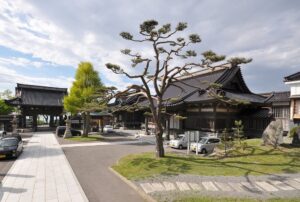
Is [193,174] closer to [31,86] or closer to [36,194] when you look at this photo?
Result: [36,194]

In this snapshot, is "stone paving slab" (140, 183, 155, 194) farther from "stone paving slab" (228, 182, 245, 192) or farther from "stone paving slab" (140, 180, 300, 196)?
"stone paving slab" (228, 182, 245, 192)

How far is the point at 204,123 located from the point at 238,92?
6805mm

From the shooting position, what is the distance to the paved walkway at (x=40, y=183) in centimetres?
884

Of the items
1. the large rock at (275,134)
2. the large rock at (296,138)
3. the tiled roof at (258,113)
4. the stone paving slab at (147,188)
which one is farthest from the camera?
the tiled roof at (258,113)

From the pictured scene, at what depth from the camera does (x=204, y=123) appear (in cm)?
2591

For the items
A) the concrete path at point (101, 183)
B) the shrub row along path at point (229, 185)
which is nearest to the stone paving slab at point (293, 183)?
the shrub row along path at point (229, 185)

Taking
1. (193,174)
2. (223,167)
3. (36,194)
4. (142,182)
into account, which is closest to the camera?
(36,194)

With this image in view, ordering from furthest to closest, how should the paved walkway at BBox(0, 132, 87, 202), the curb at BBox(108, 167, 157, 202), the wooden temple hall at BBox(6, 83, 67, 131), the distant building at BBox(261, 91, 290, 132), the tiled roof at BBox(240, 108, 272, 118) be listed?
the wooden temple hall at BBox(6, 83, 67, 131) < the tiled roof at BBox(240, 108, 272, 118) < the distant building at BBox(261, 91, 290, 132) < the paved walkway at BBox(0, 132, 87, 202) < the curb at BBox(108, 167, 157, 202)

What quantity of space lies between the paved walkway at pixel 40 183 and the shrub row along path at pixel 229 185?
126 inches

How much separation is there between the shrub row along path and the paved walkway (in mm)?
3191

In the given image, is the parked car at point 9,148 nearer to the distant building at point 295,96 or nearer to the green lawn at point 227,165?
the green lawn at point 227,165

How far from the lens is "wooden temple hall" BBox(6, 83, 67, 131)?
40594mm

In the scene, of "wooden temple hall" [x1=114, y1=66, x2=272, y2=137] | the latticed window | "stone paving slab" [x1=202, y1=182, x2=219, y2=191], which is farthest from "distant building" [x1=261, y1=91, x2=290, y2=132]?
"stone paving slab" [x1=202, y1=182, x2=219, y2=191]

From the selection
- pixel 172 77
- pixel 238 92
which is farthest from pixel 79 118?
pixel 172 77
